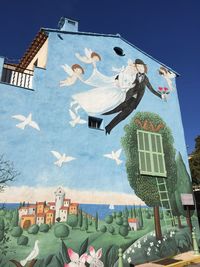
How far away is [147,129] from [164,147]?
1.05 m

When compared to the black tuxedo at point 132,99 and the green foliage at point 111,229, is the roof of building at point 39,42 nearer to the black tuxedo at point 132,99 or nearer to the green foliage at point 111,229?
the black tuxedo at point 132,99

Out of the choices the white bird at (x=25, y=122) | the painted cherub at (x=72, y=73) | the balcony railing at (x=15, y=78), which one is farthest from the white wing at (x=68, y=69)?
the white bird at (x=25, y=122)

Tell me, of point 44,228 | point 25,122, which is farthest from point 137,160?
point 25,122

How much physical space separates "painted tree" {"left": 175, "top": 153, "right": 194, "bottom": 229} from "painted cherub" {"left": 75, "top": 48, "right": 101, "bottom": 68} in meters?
5.40

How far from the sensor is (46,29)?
1016cm

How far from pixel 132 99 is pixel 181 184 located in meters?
4.15

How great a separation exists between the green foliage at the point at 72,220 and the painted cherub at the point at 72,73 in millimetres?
4575

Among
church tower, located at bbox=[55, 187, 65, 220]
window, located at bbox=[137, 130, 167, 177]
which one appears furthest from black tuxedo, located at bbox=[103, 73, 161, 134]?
church tower, located at bbox=[55, 187, 65, 220]

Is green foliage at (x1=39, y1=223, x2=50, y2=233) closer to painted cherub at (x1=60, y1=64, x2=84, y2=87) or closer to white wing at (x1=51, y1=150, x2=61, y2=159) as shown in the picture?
white wing at (x1=51, y1=150, x2=61, y2=159)

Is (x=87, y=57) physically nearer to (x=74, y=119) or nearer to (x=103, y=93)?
(x=103, y=93)

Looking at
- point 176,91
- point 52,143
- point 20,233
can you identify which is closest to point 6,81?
point 52,143

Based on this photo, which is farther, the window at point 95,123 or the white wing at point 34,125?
the window at point 95,123

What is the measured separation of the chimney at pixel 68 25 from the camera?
1154 cm

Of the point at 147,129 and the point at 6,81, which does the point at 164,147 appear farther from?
the point at 6,81
